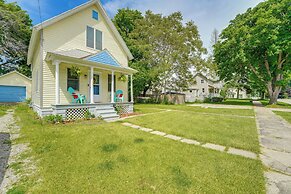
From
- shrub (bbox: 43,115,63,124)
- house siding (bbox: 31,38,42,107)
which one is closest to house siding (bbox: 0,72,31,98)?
house siding (bbox: 31,38,42,107)

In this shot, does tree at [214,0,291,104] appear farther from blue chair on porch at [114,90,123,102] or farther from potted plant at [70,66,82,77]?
potted plant at [70,66,82,77]

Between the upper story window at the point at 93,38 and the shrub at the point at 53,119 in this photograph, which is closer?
the shrub at the point at 53,119

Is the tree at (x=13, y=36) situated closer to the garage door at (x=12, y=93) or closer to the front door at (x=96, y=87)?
the garage door at (x=12, y=93)

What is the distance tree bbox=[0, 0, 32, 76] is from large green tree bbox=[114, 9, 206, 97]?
12846 millimetres

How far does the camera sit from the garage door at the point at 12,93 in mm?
16609

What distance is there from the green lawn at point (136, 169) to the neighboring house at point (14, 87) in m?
17.1

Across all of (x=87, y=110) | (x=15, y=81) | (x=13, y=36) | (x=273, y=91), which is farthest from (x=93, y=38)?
(x=273, y=91)

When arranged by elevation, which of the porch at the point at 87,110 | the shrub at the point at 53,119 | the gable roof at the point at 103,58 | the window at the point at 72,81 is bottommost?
the shrub at the point at 53,119

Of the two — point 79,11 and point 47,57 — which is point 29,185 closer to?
point 47,57

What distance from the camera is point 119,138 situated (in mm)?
4887

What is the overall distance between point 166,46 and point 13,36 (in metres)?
18.7

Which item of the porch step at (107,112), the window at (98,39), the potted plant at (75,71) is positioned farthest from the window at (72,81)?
the window at (98,39)

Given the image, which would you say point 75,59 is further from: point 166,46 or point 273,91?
point 273,91

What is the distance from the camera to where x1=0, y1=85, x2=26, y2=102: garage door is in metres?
16.6
